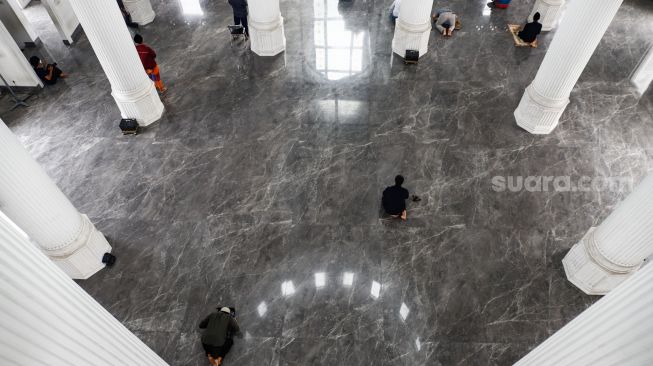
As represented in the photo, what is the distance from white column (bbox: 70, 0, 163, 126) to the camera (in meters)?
8.04

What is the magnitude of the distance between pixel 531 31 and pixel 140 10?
1058 centimetres

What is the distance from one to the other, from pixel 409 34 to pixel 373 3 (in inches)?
122

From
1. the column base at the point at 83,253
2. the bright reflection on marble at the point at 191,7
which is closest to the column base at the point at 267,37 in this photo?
the bright reflection on marble at the point at 191,7

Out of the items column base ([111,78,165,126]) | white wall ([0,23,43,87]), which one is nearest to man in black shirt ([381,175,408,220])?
column base ([111,78,165,126])

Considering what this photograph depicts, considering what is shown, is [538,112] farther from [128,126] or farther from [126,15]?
[126,15]

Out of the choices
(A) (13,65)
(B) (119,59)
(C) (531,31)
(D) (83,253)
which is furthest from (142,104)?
(C) (531,31)

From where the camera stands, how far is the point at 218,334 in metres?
6.31

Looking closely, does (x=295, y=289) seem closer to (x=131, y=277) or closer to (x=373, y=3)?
(x=131, y=277)

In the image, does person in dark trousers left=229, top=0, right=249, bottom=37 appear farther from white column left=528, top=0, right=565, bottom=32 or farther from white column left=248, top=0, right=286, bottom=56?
white column left=528, top=0, right=565, bottom=32

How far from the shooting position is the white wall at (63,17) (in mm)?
11422

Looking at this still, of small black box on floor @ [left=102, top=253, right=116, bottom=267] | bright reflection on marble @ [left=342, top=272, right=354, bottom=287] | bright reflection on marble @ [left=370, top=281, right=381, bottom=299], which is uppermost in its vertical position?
small black box on floor @ [left=102, top=253, right=116, bottom=267]

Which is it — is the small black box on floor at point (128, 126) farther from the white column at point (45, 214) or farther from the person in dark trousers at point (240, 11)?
the person in dark trousers at point (240, 11)

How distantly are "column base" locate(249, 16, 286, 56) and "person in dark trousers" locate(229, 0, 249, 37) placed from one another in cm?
58

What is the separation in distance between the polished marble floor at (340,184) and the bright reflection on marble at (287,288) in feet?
0.12
